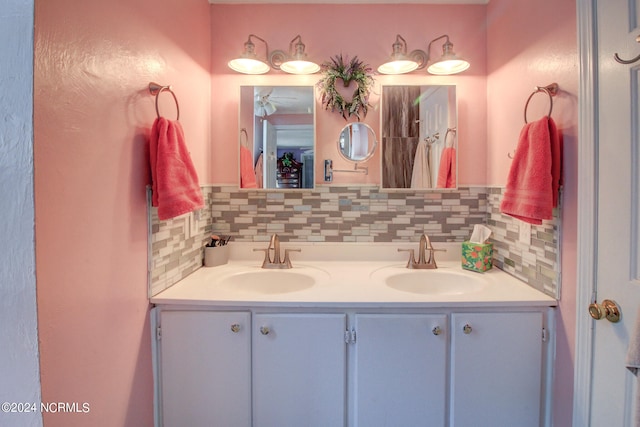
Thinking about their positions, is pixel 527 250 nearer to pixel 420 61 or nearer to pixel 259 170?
pixel 420 61

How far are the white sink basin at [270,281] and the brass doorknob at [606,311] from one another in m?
1.10

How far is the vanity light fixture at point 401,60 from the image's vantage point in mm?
1560

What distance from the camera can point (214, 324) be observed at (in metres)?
1.17

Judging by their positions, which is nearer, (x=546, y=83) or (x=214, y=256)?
(x=546, y=83)

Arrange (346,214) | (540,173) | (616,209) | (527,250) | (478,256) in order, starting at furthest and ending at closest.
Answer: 1. (346,214)
2. (478,256)
3. (527,250)
4. (540,173)
5. (616,209)

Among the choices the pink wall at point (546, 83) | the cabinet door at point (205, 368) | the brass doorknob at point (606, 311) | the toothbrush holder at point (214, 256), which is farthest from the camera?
the toothbrush holder at point (214, 256)

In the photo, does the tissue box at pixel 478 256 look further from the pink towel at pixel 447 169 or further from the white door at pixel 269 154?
the white door at pixel 269 154

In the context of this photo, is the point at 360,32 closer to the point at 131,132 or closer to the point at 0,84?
the point at 131,132

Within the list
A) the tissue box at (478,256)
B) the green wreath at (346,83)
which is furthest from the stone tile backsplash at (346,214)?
the green wreath at (346,83)

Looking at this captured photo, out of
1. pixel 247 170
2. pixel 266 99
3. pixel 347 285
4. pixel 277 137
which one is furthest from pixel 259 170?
pixel 347 285

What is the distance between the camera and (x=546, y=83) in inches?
46.6

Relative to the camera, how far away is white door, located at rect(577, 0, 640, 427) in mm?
828

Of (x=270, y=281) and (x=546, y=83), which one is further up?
(x=546, y=83)

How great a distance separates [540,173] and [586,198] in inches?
6.8
